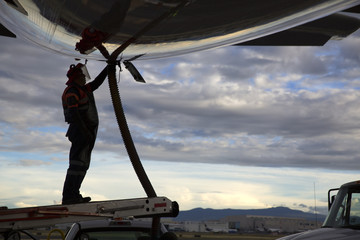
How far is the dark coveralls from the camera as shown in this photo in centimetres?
532

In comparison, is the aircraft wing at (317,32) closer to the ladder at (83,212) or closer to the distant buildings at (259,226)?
the ladder at (83,212)

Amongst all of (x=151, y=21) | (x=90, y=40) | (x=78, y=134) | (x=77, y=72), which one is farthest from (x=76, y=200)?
(x=151, y=21)

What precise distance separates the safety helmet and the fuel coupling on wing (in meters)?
0.51

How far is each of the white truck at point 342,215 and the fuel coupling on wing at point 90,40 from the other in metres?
4.10

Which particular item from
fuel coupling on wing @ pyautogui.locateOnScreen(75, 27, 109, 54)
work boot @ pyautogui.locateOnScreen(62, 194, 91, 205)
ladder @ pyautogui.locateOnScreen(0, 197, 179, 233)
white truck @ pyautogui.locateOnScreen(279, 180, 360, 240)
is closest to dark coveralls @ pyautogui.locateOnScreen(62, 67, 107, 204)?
work boot @ pyautogui.locateOnScreen(62, 194, 91, 205)

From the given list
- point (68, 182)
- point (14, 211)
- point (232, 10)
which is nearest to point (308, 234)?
point (68, 182)

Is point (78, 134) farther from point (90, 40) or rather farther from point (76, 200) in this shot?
point (90, 40)

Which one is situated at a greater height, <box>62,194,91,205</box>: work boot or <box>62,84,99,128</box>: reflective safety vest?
<box>62,84,99,128</box>: reflective safety vest

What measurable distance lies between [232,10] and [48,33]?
1.78 m

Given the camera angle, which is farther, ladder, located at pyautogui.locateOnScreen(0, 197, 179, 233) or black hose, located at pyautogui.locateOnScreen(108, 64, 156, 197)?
black hose, located at pyautogui.locateOnScreen(108, 64, 156, 197)

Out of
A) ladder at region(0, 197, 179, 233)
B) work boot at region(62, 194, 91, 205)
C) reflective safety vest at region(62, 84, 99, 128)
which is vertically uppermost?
reflective safety vest at region(62, 84, 99, 128)

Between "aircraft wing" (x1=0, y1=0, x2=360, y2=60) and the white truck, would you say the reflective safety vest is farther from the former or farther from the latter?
the white truck

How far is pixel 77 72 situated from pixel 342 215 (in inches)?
178

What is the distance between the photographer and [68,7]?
3.81 metres
